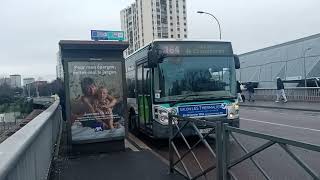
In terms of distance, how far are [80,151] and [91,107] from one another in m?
1.16

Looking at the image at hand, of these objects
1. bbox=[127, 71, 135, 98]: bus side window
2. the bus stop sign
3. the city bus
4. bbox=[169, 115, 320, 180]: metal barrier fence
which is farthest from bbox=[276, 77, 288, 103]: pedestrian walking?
bbox=[169, 115, 320, 180]: metal barrier fence

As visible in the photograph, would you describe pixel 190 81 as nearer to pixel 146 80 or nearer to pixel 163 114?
pixel 163 114

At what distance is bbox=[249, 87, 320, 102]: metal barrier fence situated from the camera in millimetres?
28812

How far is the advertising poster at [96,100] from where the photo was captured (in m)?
10.7

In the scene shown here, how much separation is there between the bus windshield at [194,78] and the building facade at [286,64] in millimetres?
28916

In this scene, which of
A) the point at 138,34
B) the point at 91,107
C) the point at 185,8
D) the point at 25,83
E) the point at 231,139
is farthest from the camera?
the point at 25,83

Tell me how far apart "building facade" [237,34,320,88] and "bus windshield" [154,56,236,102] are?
28916 mm

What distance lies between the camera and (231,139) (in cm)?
560

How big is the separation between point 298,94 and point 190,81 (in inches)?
820

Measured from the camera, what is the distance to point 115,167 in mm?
9180

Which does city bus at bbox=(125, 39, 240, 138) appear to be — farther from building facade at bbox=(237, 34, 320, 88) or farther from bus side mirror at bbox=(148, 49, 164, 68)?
building facade at bbox=(237, 34, 320, 88)

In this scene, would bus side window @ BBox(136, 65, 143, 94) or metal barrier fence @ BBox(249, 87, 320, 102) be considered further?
metal barrier fence @ BBox(249, 87, 320, 102)

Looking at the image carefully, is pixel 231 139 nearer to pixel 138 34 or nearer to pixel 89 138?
pixel 89 138

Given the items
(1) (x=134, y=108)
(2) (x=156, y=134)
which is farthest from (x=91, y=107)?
(1) (x=134, y=108)
